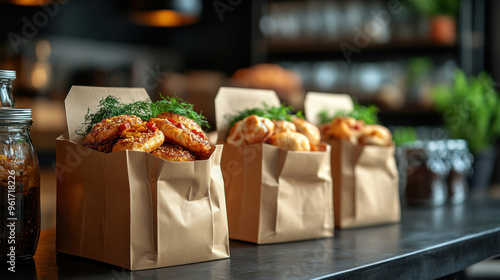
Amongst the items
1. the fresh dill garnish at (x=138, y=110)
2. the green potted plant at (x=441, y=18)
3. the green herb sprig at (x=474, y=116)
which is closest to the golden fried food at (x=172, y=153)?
the fresh dill garnish at (x=138, y=110)

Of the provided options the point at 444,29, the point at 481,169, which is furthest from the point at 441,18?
the point at 481,169

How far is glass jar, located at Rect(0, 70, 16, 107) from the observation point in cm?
93

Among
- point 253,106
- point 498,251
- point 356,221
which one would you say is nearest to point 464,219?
point 498,251

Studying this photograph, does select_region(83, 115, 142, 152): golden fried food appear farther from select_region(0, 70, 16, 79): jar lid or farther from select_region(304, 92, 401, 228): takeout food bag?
select_region(304, 92, 401, 228): takeout food bag

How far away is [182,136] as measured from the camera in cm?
96

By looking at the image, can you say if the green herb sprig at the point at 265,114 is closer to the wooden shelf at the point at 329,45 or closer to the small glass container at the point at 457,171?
the small glass container at the point at 457,171

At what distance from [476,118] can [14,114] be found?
1.77 meters

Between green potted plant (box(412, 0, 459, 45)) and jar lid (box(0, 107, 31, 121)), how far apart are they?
355 centimetres

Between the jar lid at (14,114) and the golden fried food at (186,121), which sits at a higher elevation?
the jar lid at (14,114)

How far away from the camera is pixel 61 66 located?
496 centimetres

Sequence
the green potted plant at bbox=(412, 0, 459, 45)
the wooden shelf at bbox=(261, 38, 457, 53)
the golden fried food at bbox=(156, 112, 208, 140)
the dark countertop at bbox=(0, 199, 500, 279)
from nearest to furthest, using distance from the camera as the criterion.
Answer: the dark countertop at bbox=(0, 199, 500, 279)
the golden fried food at bbox=(156, 112, 208, 140)
the green potted plant at bbox=(412, 0, 459, 45)
the wooden shelf at bbox=(261, 38, 457, 53)

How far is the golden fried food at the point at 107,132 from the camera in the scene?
0.95 meters

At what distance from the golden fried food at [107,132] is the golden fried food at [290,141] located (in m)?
0.31

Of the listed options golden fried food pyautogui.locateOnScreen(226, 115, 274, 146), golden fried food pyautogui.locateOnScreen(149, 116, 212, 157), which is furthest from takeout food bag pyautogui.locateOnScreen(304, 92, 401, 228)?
golden fried food pyautogui.locateOnScreen(149, 116, 212, 157)
